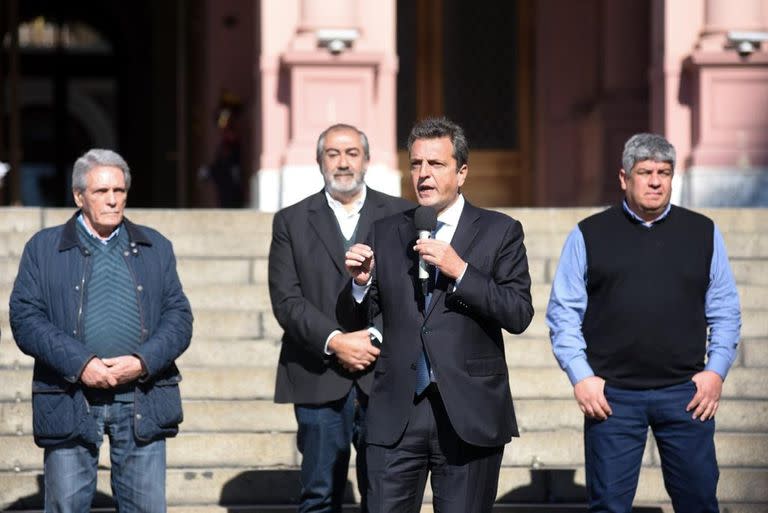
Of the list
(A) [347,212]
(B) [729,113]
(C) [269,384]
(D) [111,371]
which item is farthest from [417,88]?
(D) [111,371]

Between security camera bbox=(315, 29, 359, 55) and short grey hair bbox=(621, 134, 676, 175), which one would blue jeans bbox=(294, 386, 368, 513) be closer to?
short grey hair bbox=(621, 134, 676, 175)

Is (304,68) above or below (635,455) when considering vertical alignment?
above

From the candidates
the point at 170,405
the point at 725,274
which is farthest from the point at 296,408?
the point at 725,274

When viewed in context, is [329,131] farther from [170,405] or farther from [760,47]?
[760,47]

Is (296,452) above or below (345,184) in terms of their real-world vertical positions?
below

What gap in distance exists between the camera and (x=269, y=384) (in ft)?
29.9

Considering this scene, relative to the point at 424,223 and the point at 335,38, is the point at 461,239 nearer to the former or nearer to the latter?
the point at 424,223

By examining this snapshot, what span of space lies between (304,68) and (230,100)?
3.30 m

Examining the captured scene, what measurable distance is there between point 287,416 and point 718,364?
10.0 ft

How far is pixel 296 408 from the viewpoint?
6.95 meters

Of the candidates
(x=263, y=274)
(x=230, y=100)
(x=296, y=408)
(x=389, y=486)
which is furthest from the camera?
(x=230, y=100)

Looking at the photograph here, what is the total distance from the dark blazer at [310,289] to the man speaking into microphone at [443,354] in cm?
97

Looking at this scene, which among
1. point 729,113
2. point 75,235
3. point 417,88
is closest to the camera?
point 75,235

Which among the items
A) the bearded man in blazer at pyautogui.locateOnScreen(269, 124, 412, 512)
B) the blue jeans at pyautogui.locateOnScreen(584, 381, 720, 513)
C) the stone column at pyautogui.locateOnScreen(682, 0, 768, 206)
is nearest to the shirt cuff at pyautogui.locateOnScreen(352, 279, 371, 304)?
the bearded man in blazer at pyautogui.locateOnScreen(269, 124, 412, 512)
